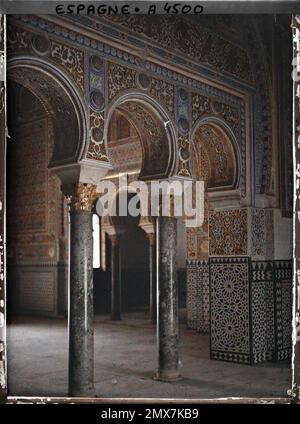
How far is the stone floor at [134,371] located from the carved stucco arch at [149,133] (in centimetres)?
227

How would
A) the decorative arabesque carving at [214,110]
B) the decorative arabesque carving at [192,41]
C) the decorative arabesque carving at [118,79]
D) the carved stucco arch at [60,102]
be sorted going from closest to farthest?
the carved stucco arch at [60,102]
the decorative arabesque carving at [118,79]
the decorative arabesque carving at [192,41]
the decorative arabesque carving at [214,110]

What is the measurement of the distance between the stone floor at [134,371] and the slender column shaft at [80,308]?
1.41ft

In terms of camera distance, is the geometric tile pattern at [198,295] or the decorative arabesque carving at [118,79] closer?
the decorative arabesque carving at [118,79]

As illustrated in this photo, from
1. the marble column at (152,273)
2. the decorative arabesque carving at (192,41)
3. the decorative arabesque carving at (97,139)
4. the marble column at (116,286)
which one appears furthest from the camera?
the marble column at (116,286)

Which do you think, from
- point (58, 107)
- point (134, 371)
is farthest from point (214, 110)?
point (134, 371)

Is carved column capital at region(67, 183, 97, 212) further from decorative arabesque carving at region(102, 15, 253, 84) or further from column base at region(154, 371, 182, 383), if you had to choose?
column base at region(154, 371, 182, 383)

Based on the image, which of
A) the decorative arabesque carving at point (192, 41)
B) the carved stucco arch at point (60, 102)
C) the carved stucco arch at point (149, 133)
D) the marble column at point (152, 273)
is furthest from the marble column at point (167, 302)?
the marble column at point (152, 273)

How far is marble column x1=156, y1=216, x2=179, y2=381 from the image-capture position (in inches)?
242

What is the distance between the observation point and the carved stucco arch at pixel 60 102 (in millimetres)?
5047

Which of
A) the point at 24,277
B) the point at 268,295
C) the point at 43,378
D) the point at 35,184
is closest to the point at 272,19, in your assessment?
the point at 268,295

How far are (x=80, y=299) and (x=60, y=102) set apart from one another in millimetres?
1877

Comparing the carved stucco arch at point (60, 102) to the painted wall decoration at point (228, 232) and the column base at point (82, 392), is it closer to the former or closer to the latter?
the column base at point (82, 392)

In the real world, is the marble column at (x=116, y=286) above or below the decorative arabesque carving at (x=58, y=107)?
below

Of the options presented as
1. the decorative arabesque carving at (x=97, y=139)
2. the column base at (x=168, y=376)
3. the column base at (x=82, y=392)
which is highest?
the decorative arabesque carving at (x=97, y=139)
